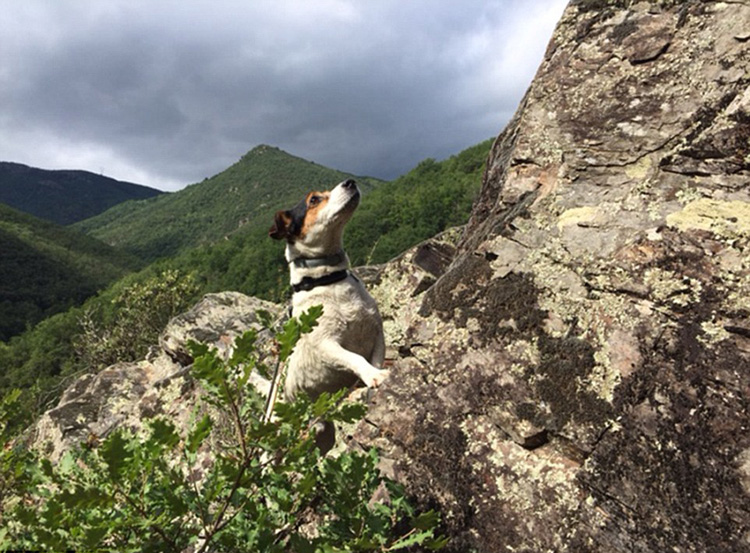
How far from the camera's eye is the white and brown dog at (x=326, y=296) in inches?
131

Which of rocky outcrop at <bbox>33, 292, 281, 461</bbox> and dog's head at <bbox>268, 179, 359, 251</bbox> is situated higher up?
dog's head at <bbox>268, 179, 359, 251</bbox>

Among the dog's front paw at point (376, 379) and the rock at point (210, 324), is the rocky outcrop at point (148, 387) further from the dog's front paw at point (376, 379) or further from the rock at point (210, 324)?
the dog's front paw at point (376, 379)

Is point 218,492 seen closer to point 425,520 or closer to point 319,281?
point 425,520

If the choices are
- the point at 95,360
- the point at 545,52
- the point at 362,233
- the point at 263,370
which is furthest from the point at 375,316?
the point at 362,233

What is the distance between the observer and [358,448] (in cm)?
301

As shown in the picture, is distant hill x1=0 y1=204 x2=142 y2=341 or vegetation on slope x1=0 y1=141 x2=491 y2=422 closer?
vegetation on slope x1=0 y1=141 x2=491 y2=422

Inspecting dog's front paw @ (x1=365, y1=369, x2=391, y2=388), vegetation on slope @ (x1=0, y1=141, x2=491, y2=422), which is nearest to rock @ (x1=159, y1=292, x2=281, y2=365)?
dog's front paw @ (x1=365, y1=369, x2=391, y2=388)

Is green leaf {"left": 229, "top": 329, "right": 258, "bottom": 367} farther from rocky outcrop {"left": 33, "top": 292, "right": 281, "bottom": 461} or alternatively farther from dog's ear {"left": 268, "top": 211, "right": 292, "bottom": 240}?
rocky outcrop {"left": 33, "top": 292, "right": 281, "bottom": 461}

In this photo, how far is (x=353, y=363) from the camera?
3.19 metres

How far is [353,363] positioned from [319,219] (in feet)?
3.62

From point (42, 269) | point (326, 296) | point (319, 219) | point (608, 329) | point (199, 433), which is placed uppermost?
point (42, 269)

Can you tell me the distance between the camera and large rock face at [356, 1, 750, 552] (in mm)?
2223

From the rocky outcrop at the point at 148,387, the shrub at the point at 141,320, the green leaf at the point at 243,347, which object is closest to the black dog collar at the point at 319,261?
the green leaf at the point at 243,347

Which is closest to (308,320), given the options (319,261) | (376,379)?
(376,379)
